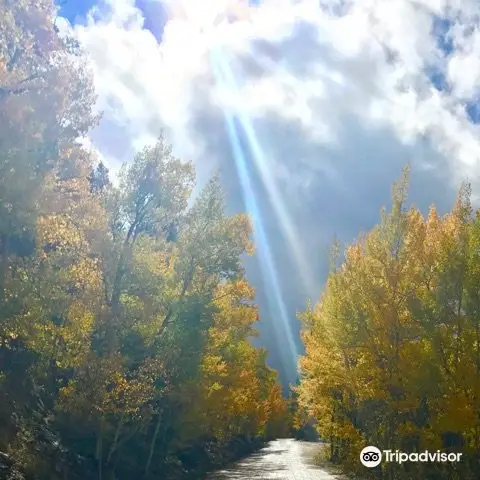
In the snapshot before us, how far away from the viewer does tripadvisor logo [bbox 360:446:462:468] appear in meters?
13.6

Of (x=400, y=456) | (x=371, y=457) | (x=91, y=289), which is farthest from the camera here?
(x=371, y=457)

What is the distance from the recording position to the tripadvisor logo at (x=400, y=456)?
537 inches

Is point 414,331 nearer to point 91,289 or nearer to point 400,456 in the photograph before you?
point 400,456

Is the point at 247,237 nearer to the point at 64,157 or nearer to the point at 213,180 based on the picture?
the point at 213,180

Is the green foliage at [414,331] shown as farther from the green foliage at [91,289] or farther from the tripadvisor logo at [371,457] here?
the green foliage at [91,289]

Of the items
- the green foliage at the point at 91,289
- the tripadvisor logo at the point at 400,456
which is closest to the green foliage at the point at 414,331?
the tripadvisor logo at the point at 400,456

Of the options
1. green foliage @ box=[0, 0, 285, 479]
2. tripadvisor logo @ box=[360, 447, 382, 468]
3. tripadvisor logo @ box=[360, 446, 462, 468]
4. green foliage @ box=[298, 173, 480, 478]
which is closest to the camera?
green foliage @ box=[0, 0, 285, 479]

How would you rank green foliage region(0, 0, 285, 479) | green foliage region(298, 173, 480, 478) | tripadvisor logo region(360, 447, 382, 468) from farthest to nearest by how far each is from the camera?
tripadvisor logo region(360, 447, 382, 468), green foliage region(298, 173, 480, 478), green foliage region(0, 0, 285, 479)

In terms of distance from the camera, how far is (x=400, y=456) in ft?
48.6

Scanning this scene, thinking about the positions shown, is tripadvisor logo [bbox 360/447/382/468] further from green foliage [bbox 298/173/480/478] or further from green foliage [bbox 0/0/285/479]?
green foliage [bbox 0/0/285/479]

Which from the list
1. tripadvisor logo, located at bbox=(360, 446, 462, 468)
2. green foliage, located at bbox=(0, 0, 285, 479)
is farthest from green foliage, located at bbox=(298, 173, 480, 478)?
green foliage, located at bbox=(0, 0, 285, 479)

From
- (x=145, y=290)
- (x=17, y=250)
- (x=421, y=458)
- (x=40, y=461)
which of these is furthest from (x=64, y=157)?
(x=421, y=458)

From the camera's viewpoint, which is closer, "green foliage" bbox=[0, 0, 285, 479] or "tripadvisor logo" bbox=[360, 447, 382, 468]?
"green foliage" bbox=[0, 0, 285, 479]

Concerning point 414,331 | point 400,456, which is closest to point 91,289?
point 414,331
